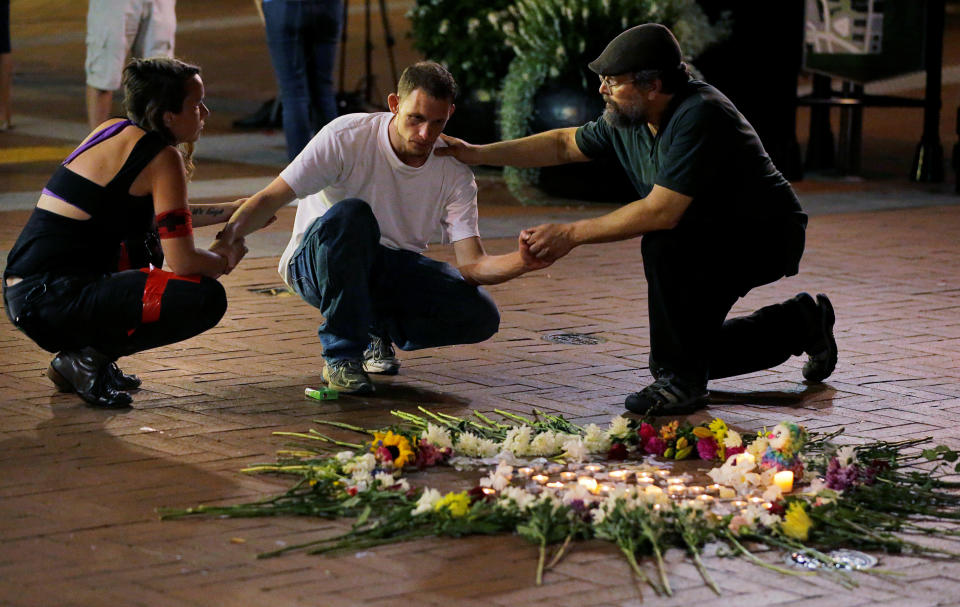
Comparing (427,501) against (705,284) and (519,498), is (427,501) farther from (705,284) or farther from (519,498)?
(705,284)

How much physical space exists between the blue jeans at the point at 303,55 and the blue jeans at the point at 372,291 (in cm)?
462

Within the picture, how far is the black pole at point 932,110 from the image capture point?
37.3ft

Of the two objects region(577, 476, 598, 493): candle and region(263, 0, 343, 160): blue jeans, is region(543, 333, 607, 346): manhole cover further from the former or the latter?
region(263, 0, 343, 160): blue jeans

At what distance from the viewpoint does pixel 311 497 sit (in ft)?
13.5

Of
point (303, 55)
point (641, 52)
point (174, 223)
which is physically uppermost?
point (303, 55)

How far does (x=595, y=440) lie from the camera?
181 inches

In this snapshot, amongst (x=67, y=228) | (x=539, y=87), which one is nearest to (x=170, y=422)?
(x=67, y=228)

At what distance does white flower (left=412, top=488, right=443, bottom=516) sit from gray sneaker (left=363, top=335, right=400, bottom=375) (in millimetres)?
1775

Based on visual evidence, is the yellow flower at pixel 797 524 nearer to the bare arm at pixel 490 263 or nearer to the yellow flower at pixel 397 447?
the yellow flower at pixel 397 447

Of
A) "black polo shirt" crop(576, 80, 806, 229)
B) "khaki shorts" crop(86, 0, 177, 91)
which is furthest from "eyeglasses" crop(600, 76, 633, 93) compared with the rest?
→ "khaki shorts" crop(86, 0, 177, 91)

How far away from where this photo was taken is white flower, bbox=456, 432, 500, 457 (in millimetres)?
4527

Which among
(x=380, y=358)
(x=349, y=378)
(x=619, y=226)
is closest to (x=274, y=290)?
(x=380, y=358)

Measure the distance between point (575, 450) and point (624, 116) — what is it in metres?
1.34

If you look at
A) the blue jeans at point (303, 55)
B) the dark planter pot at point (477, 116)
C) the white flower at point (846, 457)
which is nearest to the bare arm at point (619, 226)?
the white flower at point (846, 457)
